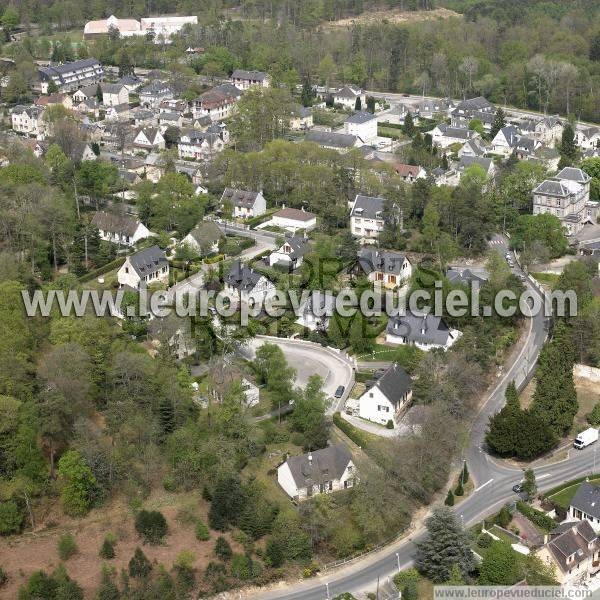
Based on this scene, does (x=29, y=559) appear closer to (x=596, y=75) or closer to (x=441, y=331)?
(x=441, y=331)

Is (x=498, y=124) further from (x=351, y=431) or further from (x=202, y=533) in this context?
(x=202, y=533)

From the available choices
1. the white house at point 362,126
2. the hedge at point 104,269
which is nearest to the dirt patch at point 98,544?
the hedge at point 104,269

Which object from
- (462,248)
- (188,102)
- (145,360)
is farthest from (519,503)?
(188,102)

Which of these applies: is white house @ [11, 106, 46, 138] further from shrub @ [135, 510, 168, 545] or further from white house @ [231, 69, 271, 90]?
shrub @ [135, 510, 168, 545]

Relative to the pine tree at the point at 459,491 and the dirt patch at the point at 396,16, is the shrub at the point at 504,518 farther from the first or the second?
the dirt patch at the point at 396,16

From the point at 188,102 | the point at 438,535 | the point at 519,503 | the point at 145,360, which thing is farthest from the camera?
the point at 188,102

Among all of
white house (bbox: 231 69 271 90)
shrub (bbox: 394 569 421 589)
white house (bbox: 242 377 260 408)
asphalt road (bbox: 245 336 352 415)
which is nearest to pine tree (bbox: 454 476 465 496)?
shrub (bbox: 394 569 421 589)
